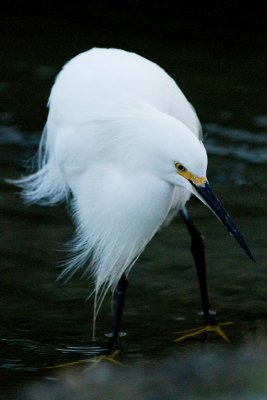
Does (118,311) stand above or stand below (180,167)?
below

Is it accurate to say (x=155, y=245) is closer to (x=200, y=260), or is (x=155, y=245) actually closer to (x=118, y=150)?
(x=200, y=260)

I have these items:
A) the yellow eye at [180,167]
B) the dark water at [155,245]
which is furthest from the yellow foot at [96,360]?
the yellow eye at [180,167]

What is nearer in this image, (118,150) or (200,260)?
(118,150)

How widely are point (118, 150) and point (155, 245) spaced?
4.36 ft

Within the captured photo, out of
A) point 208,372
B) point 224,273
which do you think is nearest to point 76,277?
point 224,273

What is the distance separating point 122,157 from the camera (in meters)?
3.02

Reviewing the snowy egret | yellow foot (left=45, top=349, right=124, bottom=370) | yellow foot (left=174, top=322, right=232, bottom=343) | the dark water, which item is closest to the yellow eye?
the snowy egret

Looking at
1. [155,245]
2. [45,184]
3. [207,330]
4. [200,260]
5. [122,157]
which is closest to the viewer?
[122,157]

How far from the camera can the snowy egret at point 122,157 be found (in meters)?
2.81

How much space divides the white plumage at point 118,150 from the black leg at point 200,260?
206 mm

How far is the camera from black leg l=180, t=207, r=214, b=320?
3.72 metres

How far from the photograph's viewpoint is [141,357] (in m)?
3.27

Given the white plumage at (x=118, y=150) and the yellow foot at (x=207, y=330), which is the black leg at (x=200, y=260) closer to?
the yellow foot at (x=207, y=330)

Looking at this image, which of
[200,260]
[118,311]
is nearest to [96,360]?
[118,311]
